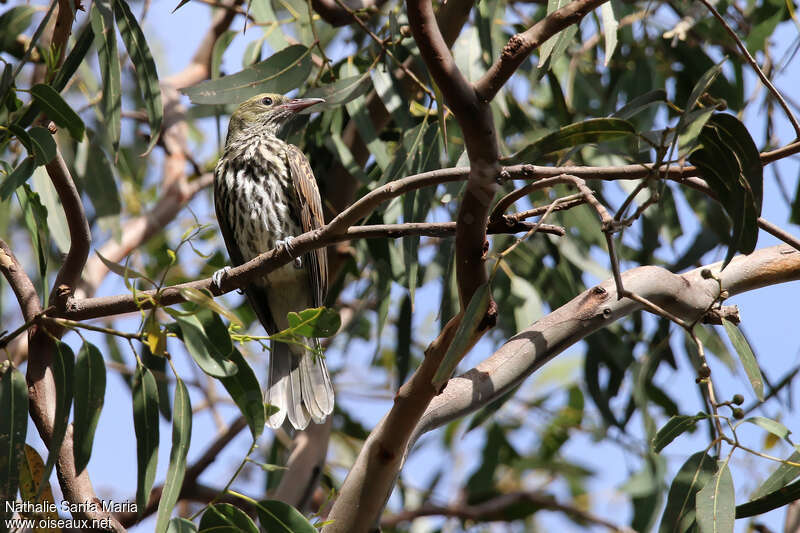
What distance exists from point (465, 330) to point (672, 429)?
0.78 metres

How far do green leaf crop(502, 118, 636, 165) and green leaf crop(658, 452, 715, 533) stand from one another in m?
1.02

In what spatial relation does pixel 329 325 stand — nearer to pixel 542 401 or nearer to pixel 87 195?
pixel 87 195

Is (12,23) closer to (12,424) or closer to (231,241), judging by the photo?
(231,241)

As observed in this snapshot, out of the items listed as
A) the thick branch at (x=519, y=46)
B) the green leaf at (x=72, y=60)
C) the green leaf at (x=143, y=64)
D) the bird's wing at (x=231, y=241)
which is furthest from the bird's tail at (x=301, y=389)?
the thick branch at (x=519, y=46)

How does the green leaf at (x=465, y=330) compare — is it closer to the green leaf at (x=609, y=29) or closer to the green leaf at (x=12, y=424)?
the green leaf at (x=12, y=424)

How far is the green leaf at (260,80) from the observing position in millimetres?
3350

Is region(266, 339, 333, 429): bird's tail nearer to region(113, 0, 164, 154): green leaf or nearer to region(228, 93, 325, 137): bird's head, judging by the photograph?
region(113, 0, 164, 154): green leaf

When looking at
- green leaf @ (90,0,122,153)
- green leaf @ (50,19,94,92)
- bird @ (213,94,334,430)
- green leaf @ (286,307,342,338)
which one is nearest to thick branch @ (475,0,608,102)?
green leaf @ (286,307,342,338)

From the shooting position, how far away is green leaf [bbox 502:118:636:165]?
2049 mm

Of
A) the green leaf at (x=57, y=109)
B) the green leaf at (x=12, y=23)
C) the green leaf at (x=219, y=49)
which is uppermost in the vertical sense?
A: the green leaf at (x=219, y=49)

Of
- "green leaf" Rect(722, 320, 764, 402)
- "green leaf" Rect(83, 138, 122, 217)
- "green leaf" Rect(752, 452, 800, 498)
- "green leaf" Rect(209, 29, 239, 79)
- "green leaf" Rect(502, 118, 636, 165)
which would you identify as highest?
"green leaf" Rect(209, 29, 239, 79)

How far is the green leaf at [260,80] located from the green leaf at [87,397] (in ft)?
3.69

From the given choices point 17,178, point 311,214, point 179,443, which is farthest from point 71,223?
point 311,214

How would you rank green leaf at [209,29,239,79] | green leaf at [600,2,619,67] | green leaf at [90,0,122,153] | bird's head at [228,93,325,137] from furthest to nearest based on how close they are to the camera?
bird's head at [228,93,325,137] < green leaf at [209,29,239,79] < green leaf at [600,2,619,67] < green leaf at [90,0,122,153]
